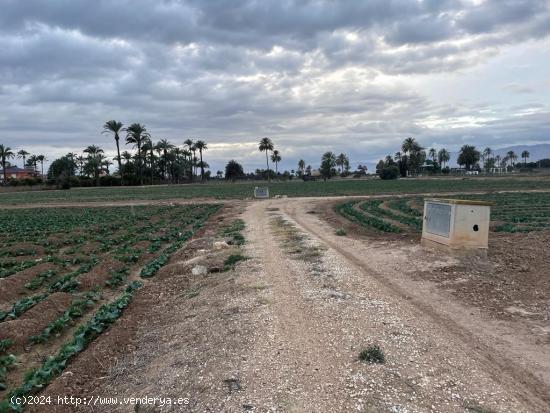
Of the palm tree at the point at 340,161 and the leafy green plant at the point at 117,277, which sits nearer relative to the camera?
the leafy green plant at the point at 117,277

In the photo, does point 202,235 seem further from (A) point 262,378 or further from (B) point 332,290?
(A) point 262,378

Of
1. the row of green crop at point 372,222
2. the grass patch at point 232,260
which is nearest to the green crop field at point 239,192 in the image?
the row of green crop at point 372,222

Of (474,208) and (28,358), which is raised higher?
(474,208)

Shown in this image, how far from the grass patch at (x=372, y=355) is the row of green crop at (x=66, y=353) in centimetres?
455

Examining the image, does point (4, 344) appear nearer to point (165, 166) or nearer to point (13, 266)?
point (13, 266)

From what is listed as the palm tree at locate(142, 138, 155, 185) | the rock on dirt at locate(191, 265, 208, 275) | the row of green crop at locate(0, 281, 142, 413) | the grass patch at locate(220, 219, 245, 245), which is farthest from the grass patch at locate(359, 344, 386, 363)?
the palm tree at locate(142, 138, 155, 185)

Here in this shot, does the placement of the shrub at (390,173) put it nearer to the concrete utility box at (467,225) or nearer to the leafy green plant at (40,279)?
the concrete utility box at (467,225)

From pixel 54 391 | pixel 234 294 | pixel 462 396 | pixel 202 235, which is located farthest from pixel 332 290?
pixel 202 235

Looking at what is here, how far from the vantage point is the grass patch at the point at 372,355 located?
5.93 meters

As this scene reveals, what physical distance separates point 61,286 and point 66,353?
4.68 meters

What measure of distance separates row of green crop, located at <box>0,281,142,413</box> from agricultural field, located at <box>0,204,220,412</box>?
0.01m

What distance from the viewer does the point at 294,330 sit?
7203mm

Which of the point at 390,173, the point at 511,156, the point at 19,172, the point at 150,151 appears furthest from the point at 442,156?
the point at 19,172

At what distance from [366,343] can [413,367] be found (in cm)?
90
